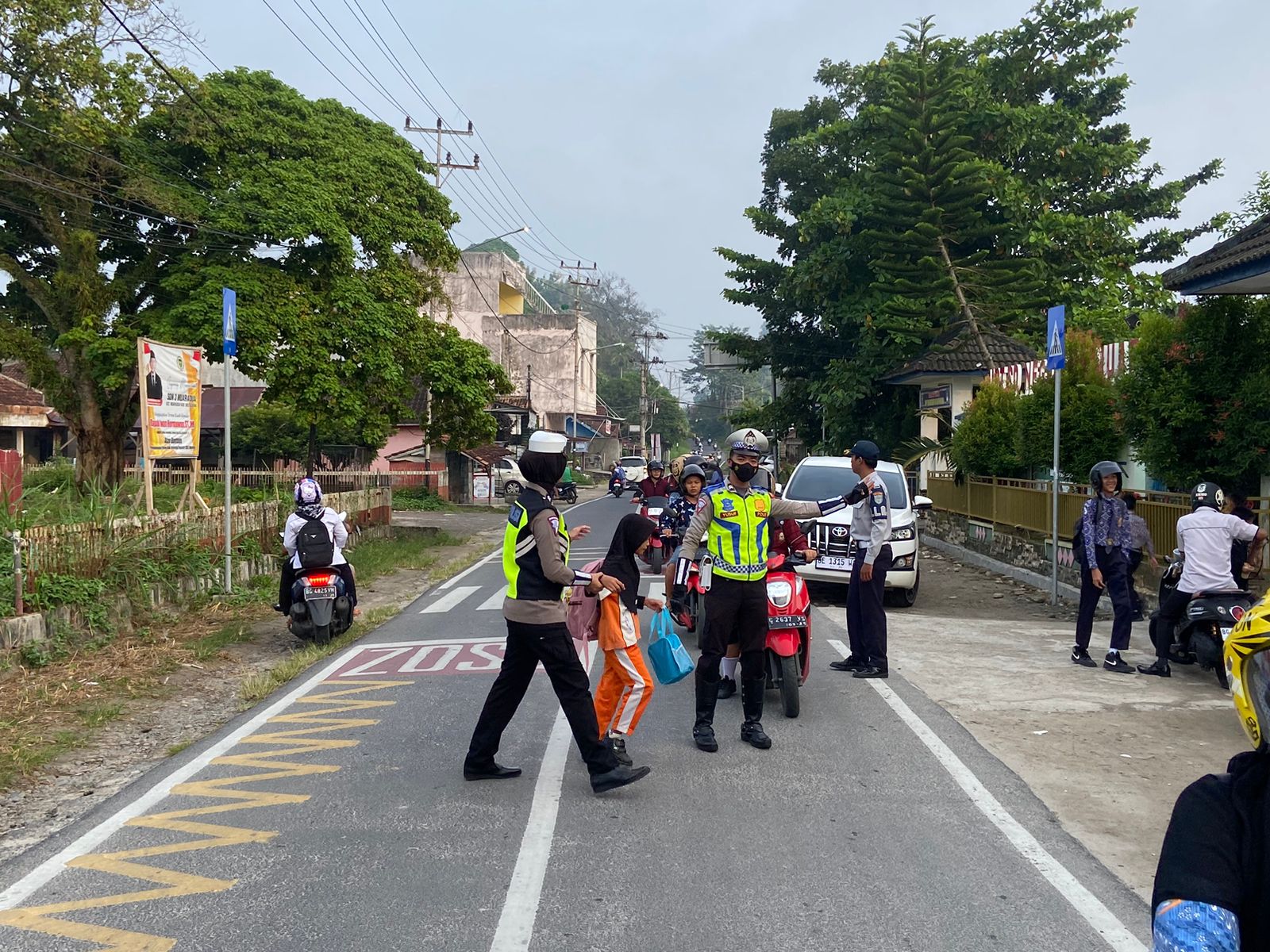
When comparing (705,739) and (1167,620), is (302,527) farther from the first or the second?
(1167,620)

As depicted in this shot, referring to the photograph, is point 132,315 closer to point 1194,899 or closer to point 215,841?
point 215,841

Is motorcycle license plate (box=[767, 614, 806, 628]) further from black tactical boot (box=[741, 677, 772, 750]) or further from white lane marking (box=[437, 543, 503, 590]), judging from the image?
white lane marking (box=[437, 543, 503, 590])

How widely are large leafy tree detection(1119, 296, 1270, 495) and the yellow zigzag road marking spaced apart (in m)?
8.64

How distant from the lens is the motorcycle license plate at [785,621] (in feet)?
22.7

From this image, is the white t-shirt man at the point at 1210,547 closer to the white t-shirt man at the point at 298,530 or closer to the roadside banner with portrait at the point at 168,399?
the white t-shirt man at the point at 298,530

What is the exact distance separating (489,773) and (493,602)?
7.68 metres

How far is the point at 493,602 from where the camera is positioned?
13.3 metres

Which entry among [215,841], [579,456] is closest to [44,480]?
[215,841]

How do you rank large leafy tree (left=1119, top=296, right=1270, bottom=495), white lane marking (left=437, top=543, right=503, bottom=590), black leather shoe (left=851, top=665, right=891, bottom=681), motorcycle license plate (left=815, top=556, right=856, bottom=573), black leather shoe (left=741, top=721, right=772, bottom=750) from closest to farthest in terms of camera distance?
black leather shoe (left=741, top=721, right=772, bottom=750) < black leather shoe (left=851, top=665, right=891, bottom=681) < large leafy tree (left=1119, top=296, right=1270, bottom=495) < motorcycle license plate (left=815, top=556, right=856, bottom=573) < white lane marking (left=437, top=543, right=503, bottom=590)

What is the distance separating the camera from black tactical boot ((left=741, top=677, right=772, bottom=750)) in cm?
639

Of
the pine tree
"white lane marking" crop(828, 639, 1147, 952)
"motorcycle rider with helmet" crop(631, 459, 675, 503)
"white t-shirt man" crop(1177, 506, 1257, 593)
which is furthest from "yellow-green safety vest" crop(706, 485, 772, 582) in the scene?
the pine tree

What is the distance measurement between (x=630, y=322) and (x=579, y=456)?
159 ft

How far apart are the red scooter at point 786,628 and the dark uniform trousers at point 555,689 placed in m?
1.74

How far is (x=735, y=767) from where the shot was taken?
600 centimetres
